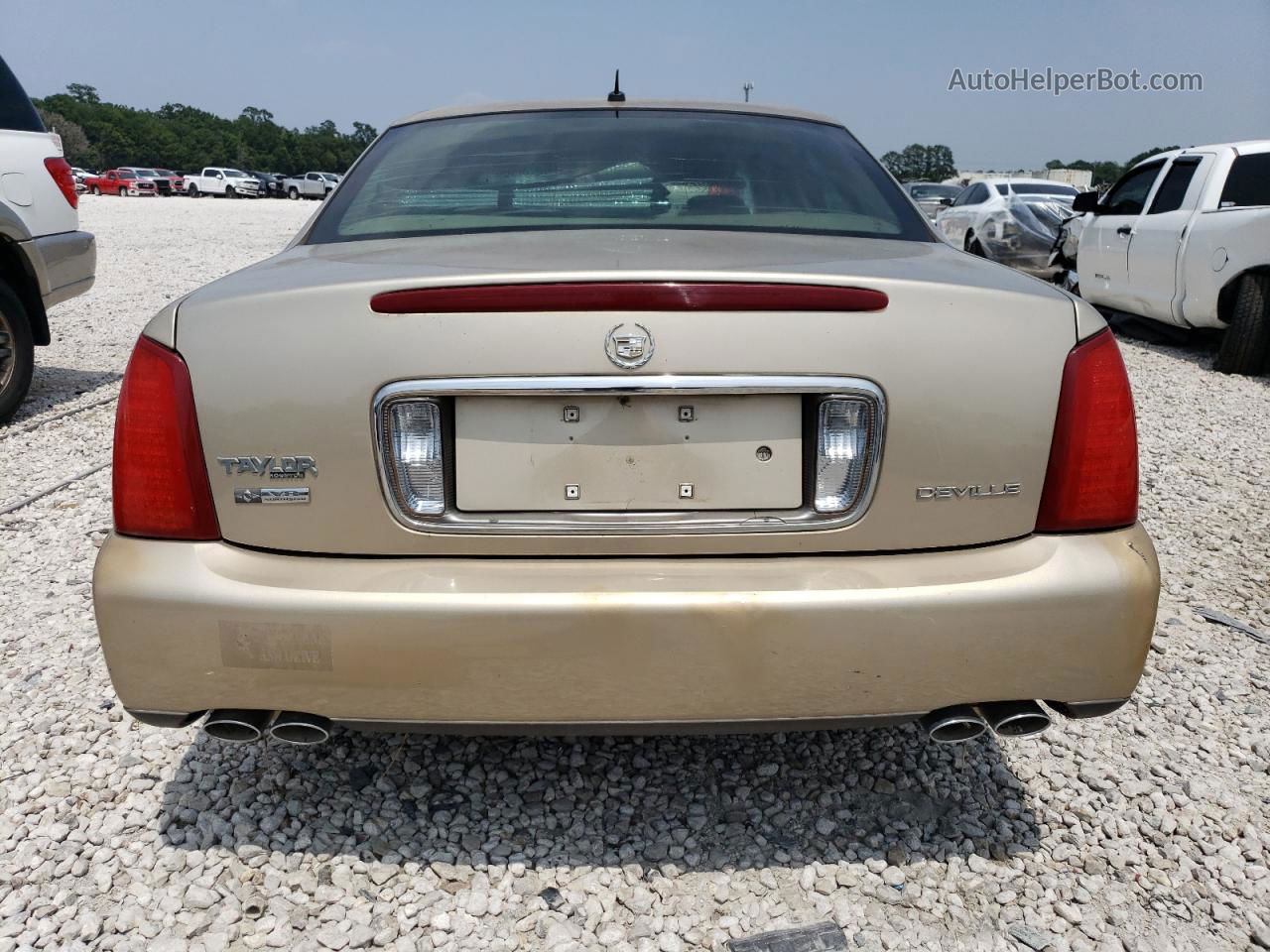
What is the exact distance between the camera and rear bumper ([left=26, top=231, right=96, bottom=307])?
5867 millimetres

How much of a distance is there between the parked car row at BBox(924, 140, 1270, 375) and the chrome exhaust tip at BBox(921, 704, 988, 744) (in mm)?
4915

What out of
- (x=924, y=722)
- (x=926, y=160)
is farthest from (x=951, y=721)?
(x=926, y=160)

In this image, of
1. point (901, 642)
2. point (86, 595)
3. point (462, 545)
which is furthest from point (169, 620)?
point (86, 595)

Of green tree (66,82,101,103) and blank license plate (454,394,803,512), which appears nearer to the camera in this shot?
blank license plate (454,394,803,512)

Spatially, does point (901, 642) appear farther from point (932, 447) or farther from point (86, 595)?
point (86, 595)

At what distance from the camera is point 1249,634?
333 centimetres

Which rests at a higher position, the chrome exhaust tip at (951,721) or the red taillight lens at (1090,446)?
the red taillight lens at (1090,446)

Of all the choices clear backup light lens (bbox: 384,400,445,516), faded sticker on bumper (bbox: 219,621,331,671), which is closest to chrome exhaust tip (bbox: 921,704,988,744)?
clear backup light lens (bbox: 384,400,445,516)

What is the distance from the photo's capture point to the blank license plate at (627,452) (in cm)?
177

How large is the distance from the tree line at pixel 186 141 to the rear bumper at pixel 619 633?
10631 cm

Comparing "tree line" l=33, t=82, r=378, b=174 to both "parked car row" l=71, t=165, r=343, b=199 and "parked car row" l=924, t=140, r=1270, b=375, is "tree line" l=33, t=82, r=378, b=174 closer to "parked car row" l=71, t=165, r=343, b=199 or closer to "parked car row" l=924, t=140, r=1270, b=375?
"parked car row" l=71, t=165, r=343, b=199

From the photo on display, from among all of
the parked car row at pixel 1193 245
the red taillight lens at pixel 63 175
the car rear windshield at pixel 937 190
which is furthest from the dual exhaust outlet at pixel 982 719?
the car rear windshield at pixel 937 190

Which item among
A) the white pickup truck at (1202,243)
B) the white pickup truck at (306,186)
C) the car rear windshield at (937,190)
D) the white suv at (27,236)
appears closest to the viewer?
the white suv at (27,236)

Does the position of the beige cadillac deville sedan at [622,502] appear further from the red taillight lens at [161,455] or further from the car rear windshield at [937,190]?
the car rear windshield at [937,190]
